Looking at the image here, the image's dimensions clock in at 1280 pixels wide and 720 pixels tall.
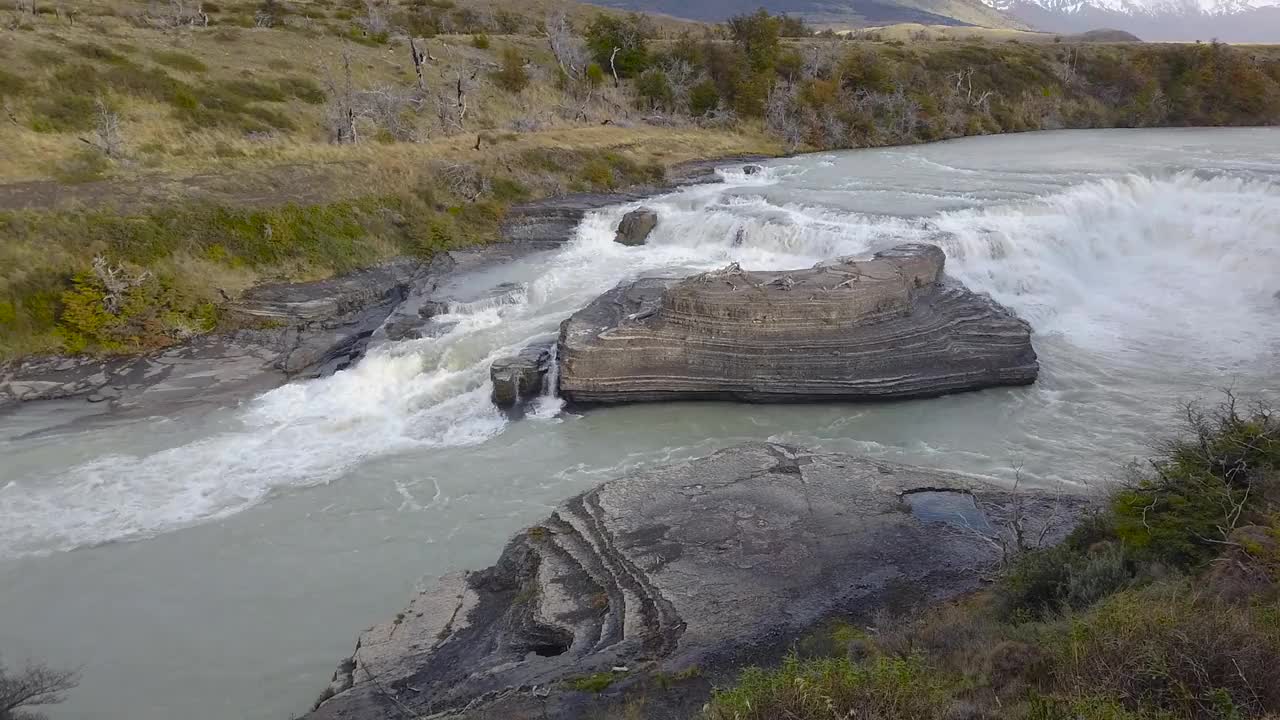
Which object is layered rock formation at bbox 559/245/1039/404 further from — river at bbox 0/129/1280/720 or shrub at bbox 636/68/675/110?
shrub at bbox 636/68/675/110

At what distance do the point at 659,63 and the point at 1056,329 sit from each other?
102 feet

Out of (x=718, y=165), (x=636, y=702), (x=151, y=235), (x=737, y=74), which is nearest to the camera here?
(x=636, y=702)

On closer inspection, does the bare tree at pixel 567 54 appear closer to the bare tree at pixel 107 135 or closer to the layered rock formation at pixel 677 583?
the bare tree at pixel 107 135

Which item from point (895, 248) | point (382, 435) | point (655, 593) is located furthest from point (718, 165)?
point (655, 593)

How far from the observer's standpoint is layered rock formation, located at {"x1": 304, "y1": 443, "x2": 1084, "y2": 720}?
703cm

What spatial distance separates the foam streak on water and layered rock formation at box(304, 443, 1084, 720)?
484 cm

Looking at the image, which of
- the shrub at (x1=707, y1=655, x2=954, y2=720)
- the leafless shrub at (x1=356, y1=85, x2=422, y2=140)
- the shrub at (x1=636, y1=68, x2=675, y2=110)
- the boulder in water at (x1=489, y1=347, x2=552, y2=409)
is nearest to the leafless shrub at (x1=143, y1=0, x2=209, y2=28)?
the leafless shrub at (x1=356, y1=85, x2=422, y2=140)

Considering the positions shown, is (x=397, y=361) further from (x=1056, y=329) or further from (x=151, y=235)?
(x=1056, y=329)

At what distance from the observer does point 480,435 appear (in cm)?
1433

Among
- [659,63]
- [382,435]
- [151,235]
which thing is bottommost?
[382,435]

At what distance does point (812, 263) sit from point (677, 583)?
13.4 metres

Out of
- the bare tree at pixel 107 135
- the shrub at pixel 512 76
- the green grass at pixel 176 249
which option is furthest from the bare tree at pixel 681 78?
the bare tree at pixel 107 135

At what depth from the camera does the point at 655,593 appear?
8.02 meters

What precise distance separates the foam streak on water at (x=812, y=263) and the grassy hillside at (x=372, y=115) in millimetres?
4991
